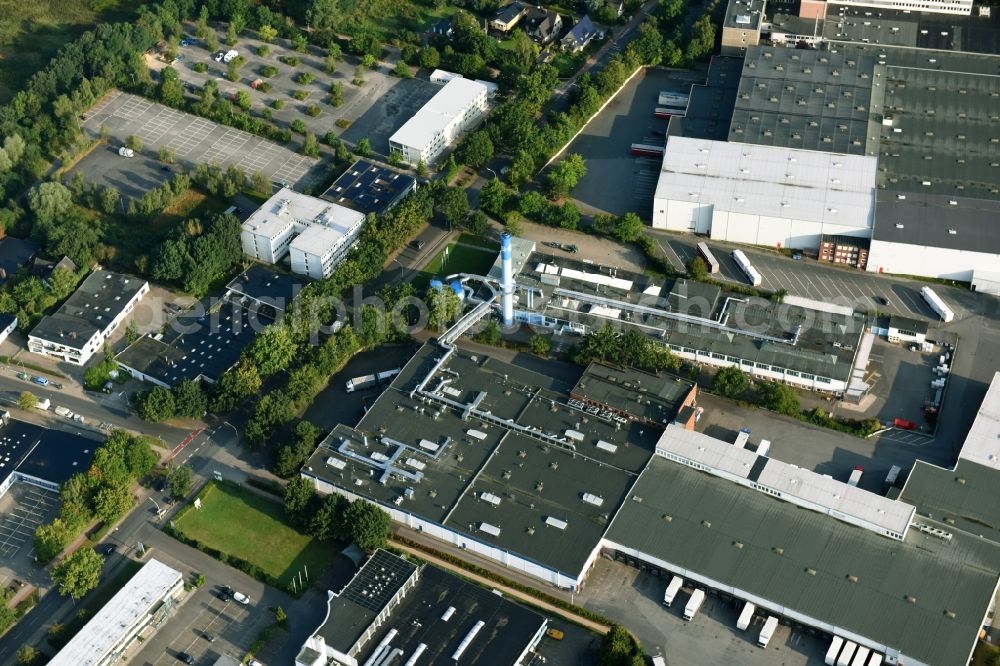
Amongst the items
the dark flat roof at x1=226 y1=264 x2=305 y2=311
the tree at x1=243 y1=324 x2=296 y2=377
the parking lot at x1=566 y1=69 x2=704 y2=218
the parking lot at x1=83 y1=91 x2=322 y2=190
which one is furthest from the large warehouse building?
the parking lot at x1=83 y1=91 x2=322 y2=190

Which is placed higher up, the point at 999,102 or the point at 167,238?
the point at 999,102

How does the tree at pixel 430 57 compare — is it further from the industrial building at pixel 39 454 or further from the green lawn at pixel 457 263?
the industrial building at pixel 39 454

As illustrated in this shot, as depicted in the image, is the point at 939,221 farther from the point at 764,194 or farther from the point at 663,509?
the point at 663,509

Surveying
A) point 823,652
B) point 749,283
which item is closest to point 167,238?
point 749,283

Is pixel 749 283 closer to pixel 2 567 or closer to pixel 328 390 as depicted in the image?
pixel 328 390

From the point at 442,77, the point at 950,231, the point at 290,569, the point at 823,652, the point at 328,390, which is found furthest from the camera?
the point at 442,77

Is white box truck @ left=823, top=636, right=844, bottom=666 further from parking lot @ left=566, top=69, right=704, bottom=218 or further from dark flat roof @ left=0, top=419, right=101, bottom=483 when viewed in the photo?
dark flat roof @ left=0, top=419, right=101, bottom=483
